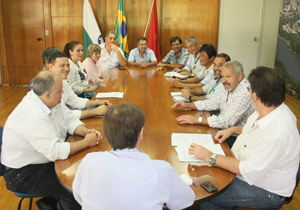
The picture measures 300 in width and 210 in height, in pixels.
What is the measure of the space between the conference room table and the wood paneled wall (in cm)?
283

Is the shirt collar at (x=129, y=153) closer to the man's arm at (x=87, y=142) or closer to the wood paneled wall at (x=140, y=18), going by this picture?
the man's arm at (x=87, y=142)

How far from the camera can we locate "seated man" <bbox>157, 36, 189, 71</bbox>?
5254 mm

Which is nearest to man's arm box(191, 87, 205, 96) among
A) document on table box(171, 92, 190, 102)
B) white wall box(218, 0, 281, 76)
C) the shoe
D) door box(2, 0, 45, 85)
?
document on table box(171, 92, 190, 102)

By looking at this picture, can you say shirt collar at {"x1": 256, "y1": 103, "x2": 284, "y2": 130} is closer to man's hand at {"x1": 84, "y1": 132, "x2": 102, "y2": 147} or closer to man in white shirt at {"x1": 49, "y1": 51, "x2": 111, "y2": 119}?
man's hand at {"x1": 84, "y1": 132, "x2": 102, "y2": 147}

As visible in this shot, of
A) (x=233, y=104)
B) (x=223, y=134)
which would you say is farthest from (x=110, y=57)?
(x=223, y=134)

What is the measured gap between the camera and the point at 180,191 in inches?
45.7

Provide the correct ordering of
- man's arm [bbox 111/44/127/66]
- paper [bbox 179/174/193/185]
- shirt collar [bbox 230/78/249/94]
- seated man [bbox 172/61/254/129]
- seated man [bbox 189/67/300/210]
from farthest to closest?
man's arm [bbox 111/44/127/66]
shirt collar [bbox 230/78/249/94]
seated man [bbox 172/61/254/129]
seated man [bbox 189/67/300/210]
paper [bbox 179/174/193/185]

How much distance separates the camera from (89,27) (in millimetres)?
Answer: 6480

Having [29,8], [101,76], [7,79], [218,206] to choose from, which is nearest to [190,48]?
[101,76]

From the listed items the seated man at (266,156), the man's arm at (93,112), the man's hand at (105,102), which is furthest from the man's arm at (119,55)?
the seated man at (266,156)

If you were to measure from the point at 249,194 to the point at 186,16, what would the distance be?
552cm

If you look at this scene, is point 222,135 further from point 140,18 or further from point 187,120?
point 140,18

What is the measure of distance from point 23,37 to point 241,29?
510 cm

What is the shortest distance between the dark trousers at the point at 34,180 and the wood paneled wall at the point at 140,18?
5.29 m
